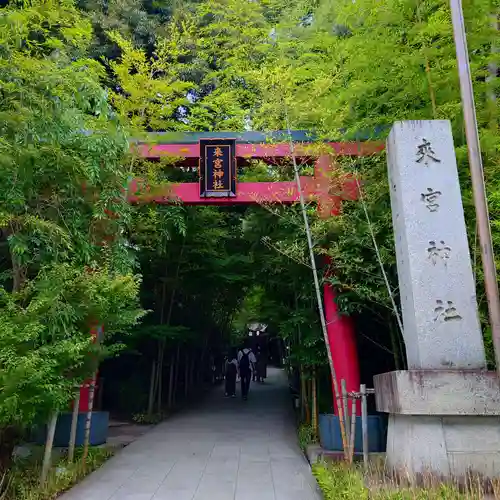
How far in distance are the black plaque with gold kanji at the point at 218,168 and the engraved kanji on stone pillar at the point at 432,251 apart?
2483 mm

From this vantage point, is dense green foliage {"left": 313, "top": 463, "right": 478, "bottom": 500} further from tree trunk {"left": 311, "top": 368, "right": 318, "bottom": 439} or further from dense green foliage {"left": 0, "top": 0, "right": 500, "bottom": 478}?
tree trunk {"left": 311, "top": 368, "right": 318, "bottom": 439}

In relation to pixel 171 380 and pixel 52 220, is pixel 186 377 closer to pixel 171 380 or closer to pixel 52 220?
pixel 171 380

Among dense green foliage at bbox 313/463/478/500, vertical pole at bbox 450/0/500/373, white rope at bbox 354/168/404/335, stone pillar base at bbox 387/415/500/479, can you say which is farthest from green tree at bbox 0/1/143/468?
vertical pole at bbox 450/0/500/373

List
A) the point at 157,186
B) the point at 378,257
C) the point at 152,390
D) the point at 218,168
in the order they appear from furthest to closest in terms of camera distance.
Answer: the point at 152,390
the point at 218,168
the point at 157,186
the point at 378,257

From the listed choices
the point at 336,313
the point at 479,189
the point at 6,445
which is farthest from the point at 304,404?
the point at 479,189

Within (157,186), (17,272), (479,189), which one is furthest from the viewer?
(157,186)

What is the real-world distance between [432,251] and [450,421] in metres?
1.64

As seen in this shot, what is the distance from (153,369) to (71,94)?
245 inches

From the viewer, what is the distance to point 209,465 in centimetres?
553

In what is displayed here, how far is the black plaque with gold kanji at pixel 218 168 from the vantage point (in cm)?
681

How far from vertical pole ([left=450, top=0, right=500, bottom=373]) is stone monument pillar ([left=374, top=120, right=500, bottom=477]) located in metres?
0.49

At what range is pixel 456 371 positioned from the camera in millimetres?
4148

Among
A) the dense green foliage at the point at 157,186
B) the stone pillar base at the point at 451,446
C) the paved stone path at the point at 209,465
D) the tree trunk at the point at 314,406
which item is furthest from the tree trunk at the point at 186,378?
the stone pillar base at the point at 451,446

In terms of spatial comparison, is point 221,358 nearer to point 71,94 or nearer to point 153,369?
point 153,369
